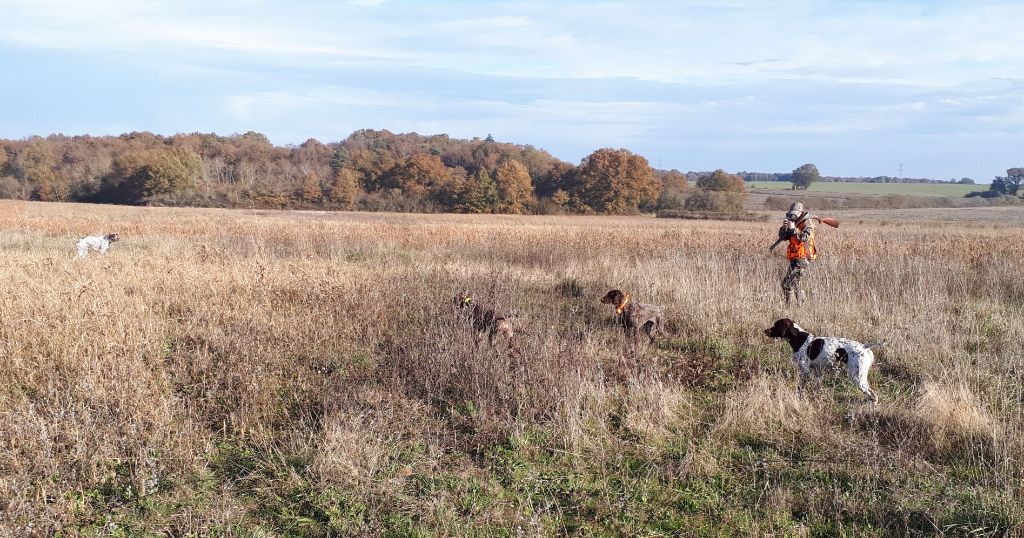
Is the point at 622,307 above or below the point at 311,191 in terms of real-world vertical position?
below

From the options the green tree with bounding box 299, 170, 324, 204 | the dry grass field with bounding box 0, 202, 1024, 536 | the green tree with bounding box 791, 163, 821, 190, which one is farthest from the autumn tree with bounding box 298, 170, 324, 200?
the green tree with bounding box 791, 163, 821, 190

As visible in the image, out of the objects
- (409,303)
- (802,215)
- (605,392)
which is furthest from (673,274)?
(605,392)

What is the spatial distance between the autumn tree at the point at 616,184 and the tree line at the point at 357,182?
0.09 m

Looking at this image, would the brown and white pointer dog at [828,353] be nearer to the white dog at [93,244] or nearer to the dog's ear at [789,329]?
the dog's ear at [789,329]

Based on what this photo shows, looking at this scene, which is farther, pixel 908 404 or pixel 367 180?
pixel 367 180

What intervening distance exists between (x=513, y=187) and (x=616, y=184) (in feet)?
29.5

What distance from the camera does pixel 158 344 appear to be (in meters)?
5.57

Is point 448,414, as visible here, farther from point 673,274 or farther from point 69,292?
point 673,274

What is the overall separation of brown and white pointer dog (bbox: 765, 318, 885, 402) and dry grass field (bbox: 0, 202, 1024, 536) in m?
0.19

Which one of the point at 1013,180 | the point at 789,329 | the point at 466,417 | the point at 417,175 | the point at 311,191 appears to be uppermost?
the point at 1013,180

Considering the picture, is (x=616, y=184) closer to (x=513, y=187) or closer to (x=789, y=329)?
(x=513, y=187)

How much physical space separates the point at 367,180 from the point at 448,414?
52163 mm

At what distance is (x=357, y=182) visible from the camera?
52.5m

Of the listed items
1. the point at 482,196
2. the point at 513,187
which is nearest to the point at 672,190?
the point at 513,187
